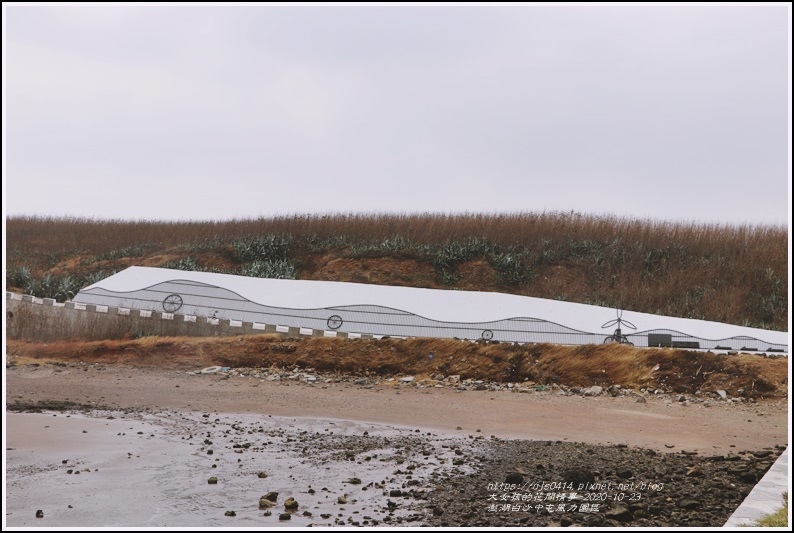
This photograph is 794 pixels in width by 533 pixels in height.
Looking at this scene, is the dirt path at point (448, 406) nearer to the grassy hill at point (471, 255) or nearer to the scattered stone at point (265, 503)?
the grassy hill at point (471, 255)

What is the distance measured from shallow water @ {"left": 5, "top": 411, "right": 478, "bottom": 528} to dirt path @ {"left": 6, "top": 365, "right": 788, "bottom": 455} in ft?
3.01

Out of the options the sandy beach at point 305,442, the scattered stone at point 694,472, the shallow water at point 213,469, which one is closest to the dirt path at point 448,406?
the sandy beach at point 305,442

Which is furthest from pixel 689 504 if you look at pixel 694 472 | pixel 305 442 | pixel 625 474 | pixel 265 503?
pixel 305 442

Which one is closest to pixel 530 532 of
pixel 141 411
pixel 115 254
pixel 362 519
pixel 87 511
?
pixel 362 519

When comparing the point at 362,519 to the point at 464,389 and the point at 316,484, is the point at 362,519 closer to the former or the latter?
the point at 316,484

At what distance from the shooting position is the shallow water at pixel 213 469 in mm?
6410

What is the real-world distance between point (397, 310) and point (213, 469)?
6919 mm

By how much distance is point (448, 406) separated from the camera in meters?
11.3

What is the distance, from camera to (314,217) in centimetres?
1633

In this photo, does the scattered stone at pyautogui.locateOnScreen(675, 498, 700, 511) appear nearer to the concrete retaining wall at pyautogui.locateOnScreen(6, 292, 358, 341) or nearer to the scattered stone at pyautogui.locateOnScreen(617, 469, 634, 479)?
the scattered stone at pyautogui.locateOnScreen(617, 469, 634, 479)

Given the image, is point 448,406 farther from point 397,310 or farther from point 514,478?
point 514,478

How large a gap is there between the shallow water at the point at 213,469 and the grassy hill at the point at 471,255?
5627 millimetres

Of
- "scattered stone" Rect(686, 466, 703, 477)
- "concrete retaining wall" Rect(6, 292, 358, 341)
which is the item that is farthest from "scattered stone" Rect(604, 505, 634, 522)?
"concrete retaining wall" Rect(6, 292, 358, 341)

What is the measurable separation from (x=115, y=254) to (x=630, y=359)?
1017 cm
